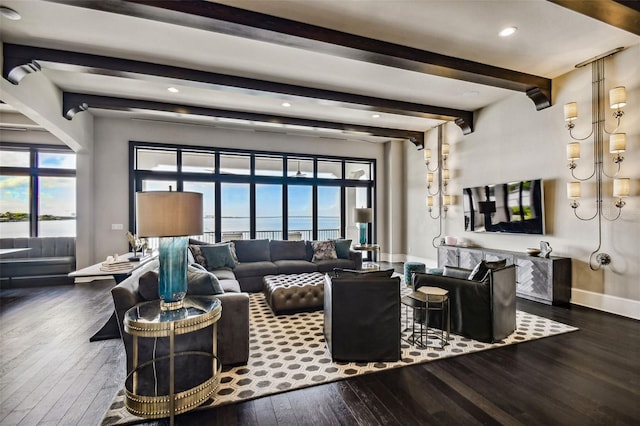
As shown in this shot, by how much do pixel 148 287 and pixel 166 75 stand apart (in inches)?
120

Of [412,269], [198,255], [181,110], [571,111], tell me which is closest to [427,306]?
[412,269]

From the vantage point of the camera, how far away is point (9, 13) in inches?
116

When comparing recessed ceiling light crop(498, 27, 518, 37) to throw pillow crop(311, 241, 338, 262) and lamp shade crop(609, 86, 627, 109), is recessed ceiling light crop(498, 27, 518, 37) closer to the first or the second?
lamp shade crop(609, 86, 627, 109)

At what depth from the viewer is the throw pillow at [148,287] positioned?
2.48 m

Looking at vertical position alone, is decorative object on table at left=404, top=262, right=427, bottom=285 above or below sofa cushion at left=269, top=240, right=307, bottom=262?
below

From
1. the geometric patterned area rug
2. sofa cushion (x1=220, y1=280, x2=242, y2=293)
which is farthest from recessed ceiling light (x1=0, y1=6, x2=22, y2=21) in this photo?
the geometric patterned area rug

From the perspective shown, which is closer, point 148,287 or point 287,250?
point 148,287

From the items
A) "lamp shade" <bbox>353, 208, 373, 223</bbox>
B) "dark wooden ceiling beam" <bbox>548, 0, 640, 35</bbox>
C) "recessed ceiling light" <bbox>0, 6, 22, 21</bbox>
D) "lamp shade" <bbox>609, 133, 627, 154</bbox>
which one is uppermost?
"recessed ceiling light" <bbox>0, 6, 22, 21</bbox>

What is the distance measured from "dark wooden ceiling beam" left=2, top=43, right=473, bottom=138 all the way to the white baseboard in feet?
12.5

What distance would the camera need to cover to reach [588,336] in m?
3.28

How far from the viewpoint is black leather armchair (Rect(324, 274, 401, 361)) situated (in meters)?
2.68

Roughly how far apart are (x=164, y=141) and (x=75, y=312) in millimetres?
3880

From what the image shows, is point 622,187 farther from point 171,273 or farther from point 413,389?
point 171,273

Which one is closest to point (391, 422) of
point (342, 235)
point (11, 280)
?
point (342, 235)
